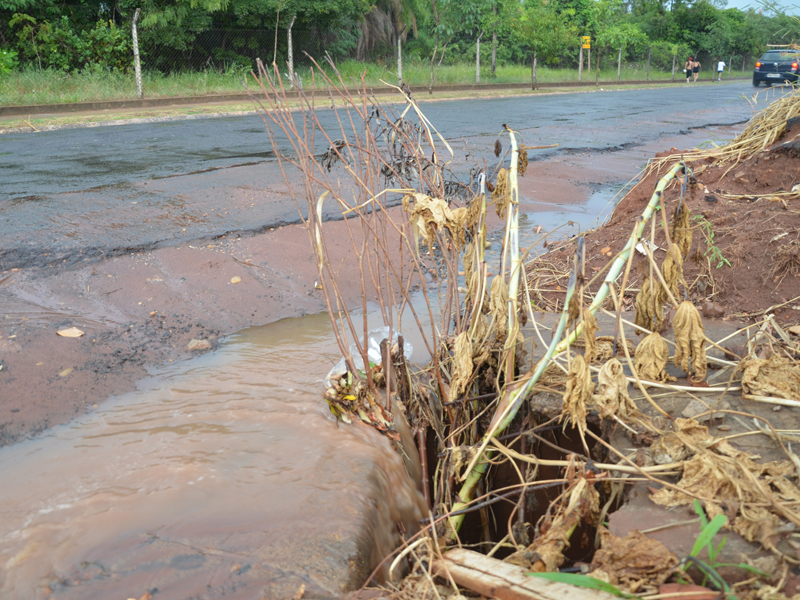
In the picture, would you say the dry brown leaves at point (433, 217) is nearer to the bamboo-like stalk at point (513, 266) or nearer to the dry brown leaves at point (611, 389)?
the bamboo-like stalk at point (513, 266)

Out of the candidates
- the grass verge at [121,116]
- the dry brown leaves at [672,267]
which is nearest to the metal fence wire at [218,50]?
the grass verge at [121,116]

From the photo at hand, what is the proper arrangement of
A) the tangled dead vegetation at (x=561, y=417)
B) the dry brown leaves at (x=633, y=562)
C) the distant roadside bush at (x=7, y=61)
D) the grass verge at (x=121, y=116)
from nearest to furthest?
the dry brown leaves at (x=633, y=562) < the tangled dead vegetation at (x=561, y=417) < the grass verge at (x=121, y=116) < the distant roadside bush at (x=7, y=61)

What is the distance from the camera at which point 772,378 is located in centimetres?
216

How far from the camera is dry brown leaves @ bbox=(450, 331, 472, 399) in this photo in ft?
7.00

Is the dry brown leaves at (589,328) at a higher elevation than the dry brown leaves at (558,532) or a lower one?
higher

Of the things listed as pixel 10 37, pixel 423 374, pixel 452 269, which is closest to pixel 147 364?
pixel 423 374

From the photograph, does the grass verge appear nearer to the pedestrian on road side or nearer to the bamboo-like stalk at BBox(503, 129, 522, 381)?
the bamboo-like stalk at BBox(503, 129, 522, 381)

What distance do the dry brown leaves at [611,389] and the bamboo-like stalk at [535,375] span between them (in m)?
0.14

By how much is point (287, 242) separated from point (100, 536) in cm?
301

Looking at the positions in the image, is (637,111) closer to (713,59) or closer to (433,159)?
(433,159)

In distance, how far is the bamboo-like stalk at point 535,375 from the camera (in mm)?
1808

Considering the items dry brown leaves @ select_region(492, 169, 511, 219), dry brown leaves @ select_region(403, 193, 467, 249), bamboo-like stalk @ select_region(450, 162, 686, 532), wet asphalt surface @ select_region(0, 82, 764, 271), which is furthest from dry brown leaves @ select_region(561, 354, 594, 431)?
wet asphalt surface @ select_region(0, 82, 764, 271)

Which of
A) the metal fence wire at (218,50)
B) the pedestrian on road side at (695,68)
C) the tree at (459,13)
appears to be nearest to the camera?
the metal fence wire at (218,50)

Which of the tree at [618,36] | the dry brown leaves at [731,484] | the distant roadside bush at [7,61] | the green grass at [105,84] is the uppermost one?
the tree at [618,36]
